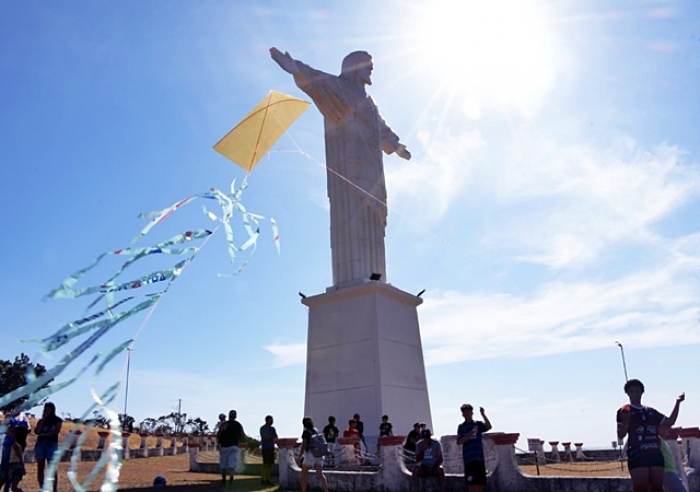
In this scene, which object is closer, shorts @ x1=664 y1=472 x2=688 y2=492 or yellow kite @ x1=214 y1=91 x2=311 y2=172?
shorts @ x1=664 y1=472 x2=688 y2=492

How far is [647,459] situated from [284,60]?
11929 millimetres

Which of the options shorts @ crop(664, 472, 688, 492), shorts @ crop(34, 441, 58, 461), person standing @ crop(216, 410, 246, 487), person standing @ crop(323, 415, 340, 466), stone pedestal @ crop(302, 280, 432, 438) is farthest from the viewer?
stone pedestal @ crop(302, 280, 432, 438)

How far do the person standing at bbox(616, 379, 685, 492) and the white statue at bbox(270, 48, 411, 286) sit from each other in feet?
30.2

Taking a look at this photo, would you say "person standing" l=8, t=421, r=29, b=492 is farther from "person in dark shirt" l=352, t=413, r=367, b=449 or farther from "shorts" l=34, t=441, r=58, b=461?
"person in dark shirt" l=352, t=413, r=367, b=449

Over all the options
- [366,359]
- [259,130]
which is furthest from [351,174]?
[366,359]

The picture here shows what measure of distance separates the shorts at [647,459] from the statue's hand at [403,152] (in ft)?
41.1

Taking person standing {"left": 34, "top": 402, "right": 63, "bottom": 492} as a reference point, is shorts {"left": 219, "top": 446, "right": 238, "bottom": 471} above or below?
below

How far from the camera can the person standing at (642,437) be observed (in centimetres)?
533

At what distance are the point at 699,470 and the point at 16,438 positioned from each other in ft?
31.9

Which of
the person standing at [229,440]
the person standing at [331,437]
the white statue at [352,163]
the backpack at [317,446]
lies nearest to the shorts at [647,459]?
the backpack at [317,446]

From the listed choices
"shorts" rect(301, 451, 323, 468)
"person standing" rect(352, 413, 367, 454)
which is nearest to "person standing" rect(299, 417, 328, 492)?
"shorts" rect(301, 451, 323, 468)

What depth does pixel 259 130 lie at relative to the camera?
11719 mm

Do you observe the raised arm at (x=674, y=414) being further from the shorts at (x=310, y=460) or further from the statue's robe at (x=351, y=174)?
the statue's robe at (x=351, y=174)

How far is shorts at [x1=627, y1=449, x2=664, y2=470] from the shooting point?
17.5 feet
